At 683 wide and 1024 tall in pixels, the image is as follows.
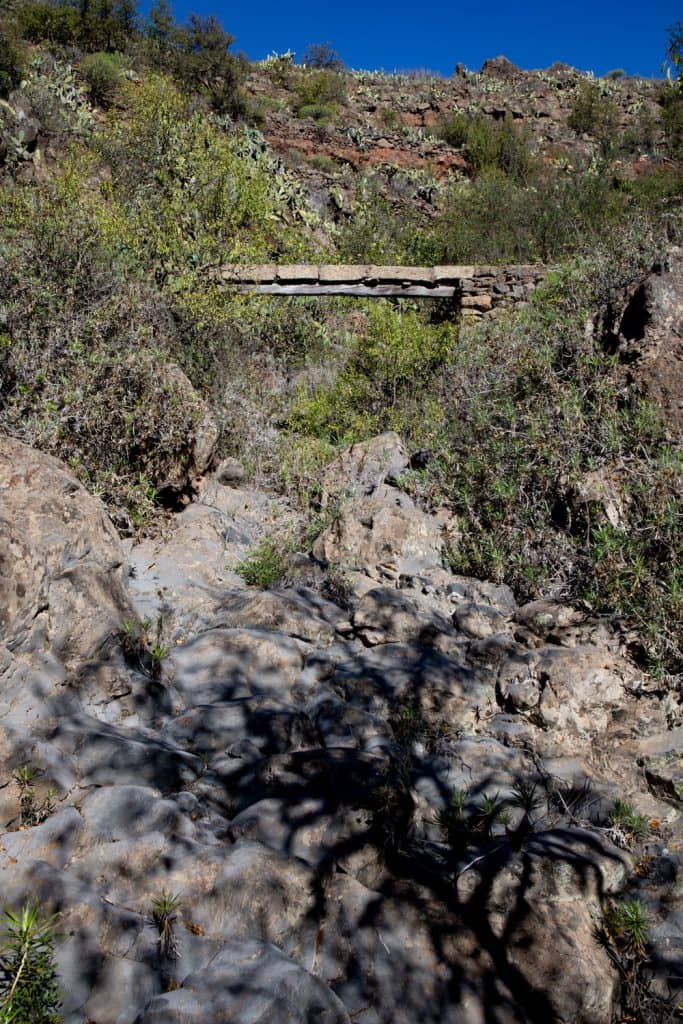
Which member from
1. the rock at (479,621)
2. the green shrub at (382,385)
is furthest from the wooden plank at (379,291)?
the rock at (479,621)

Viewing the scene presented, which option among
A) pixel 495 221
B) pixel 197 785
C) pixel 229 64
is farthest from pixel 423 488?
pixel 229 64

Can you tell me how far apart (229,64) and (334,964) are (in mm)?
19669

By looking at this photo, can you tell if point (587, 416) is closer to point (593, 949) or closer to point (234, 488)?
point (234, 488)

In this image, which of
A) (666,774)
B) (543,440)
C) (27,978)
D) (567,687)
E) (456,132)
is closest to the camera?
(27,978)

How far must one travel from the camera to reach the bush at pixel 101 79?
14.9m

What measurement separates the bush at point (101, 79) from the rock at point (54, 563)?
47.5ft

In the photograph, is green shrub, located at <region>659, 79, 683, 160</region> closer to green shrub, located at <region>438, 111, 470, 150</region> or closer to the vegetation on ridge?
the vegetation on ridge

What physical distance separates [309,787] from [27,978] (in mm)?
1188

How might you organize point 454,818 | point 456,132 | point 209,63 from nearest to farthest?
1. point 454,818
2. point 209,63
3. point 456,132

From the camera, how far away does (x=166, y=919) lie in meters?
2.06

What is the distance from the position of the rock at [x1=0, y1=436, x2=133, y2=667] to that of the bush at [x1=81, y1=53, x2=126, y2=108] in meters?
14.5

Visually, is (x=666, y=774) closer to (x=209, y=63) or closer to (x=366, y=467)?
(x=366, y=467)

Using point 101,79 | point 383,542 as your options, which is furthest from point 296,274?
point 101,79

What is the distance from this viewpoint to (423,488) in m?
5.62
